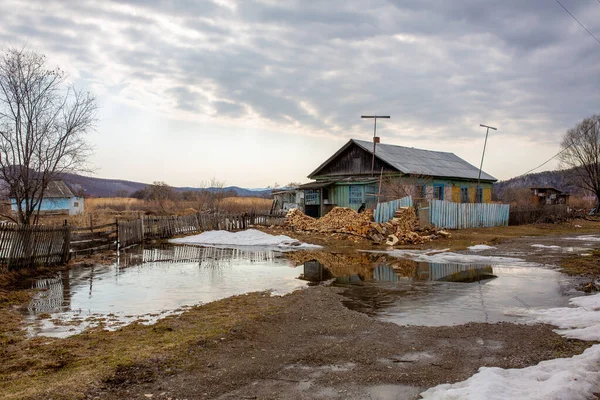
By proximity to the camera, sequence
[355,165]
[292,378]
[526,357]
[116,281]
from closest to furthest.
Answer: [292,378] < [526,357] < [116,281] < [355,165]

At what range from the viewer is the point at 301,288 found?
425 inches

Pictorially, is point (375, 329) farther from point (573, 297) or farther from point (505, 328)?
point (573, 297)

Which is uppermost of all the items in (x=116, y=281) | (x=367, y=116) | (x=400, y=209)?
(x=367, y=116)

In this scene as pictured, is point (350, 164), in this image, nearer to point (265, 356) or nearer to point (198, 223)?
point (198, 223)

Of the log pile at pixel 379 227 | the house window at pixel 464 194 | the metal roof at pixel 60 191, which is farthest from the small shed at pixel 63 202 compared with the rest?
the house window at pixel 464 194

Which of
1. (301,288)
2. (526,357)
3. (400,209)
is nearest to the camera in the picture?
(526,357)

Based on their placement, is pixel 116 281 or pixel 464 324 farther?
pixel 116 281

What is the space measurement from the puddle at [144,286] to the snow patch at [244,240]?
14.3 ft

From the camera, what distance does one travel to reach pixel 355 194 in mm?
31375

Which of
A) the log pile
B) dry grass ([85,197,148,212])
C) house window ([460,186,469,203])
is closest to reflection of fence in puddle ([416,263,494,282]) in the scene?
the log pile

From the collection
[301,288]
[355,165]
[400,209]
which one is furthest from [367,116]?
[301,288]

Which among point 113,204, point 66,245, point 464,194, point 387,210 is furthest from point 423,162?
point 113,204

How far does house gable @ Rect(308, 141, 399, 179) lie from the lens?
32562 millimetres

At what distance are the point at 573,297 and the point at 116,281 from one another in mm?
11329
